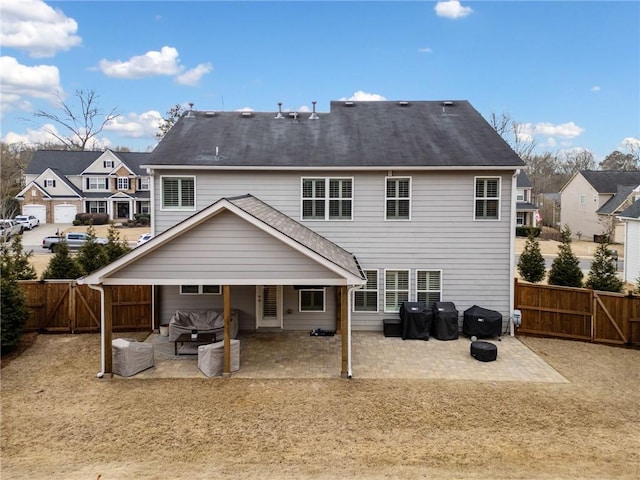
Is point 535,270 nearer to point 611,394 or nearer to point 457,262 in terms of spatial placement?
point 457,262

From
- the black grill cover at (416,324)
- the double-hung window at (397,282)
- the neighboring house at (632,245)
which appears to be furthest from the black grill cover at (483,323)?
the neighboring house at (632,245)

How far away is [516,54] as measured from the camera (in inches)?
1058

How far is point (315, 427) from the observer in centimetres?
754

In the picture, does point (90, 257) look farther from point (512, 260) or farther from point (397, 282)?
point (512, 260)

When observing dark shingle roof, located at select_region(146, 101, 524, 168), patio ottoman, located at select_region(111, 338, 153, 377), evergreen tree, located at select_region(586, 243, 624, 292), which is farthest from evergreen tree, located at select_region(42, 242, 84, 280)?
evergreen tree, located at select_region(586, 243, 624, 292)

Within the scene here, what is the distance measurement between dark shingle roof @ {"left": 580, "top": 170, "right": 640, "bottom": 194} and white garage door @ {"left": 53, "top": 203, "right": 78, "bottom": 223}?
168 ft

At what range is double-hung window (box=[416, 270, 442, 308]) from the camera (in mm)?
13445

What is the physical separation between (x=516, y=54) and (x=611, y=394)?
77.6ft

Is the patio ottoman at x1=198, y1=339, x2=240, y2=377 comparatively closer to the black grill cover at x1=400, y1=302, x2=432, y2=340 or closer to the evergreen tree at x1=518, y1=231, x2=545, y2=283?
the black grill cover at x1=400, y1=302, x2=432, y2=340

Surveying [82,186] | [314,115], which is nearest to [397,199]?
[314,115]

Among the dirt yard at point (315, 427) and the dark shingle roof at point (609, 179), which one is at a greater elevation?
the dark shingle roof at point (609, 179)

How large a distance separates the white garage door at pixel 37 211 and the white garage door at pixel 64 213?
35.6 inches

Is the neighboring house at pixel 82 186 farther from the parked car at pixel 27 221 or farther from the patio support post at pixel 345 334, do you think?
the patio support post at pixel 345 334

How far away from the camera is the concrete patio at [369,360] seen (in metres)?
10.1
